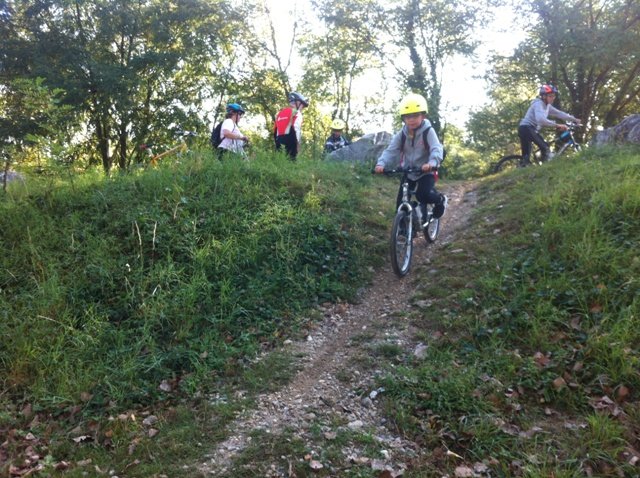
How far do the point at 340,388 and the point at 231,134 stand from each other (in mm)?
5864

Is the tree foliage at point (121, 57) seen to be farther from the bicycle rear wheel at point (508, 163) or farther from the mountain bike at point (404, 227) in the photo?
the mountain bike at point (404, 227)

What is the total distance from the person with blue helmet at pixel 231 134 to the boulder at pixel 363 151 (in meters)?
4.35

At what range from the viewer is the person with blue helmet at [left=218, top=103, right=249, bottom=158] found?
8.41m

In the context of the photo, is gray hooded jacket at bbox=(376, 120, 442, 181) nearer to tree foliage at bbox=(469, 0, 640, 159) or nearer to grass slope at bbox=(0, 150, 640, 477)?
grass slope at bbox=(0, 150, 640, 477)

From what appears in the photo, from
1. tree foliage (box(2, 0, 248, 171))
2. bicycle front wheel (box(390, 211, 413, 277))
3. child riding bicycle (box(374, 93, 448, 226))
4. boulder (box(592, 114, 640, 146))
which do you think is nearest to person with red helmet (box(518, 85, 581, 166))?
boulder (box(592, 114, 640, 146))

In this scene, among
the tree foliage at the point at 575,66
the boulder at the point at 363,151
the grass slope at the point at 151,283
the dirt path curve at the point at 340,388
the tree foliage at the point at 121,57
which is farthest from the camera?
the tree foliage at the point at 121,57

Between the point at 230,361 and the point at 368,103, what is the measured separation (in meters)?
21.9

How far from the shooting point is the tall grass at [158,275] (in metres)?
4.08

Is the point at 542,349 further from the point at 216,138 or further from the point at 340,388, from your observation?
the point at 216,138

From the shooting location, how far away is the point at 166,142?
18562 millimetres

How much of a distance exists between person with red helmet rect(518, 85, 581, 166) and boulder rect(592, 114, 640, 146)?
2.33 feet

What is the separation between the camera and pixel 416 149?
6336mm

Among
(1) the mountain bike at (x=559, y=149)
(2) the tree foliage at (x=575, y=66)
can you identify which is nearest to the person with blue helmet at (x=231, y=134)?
(1) the mountain bike at (x=559, y=149)

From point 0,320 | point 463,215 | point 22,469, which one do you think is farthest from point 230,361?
point 463,215
